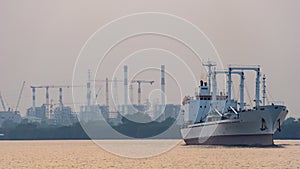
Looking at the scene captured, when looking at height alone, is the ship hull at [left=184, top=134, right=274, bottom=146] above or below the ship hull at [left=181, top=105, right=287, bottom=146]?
below

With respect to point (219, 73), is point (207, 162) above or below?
below

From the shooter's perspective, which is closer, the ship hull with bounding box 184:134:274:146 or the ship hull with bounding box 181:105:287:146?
the ship hull with bounding box 181:105:287:146

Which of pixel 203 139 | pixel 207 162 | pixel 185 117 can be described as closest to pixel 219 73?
pixel 185 117

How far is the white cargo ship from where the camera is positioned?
13125 cm

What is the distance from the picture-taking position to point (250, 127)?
132625mm

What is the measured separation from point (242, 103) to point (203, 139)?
15017 millimetres

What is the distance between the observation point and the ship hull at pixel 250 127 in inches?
5143

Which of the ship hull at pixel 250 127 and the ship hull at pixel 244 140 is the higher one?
the ship hull at pixel 250 127

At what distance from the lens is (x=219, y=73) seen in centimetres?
17025

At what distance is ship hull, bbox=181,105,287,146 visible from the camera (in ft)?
429

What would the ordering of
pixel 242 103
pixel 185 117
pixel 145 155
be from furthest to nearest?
pixel 185 117, pixel 242 103, pixel 145 155

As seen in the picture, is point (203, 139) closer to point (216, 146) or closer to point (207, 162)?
point (216, 146)

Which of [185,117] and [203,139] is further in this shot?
[185,117]

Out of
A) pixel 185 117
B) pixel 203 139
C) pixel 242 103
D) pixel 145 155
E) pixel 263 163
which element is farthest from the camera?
pixel 185 117
